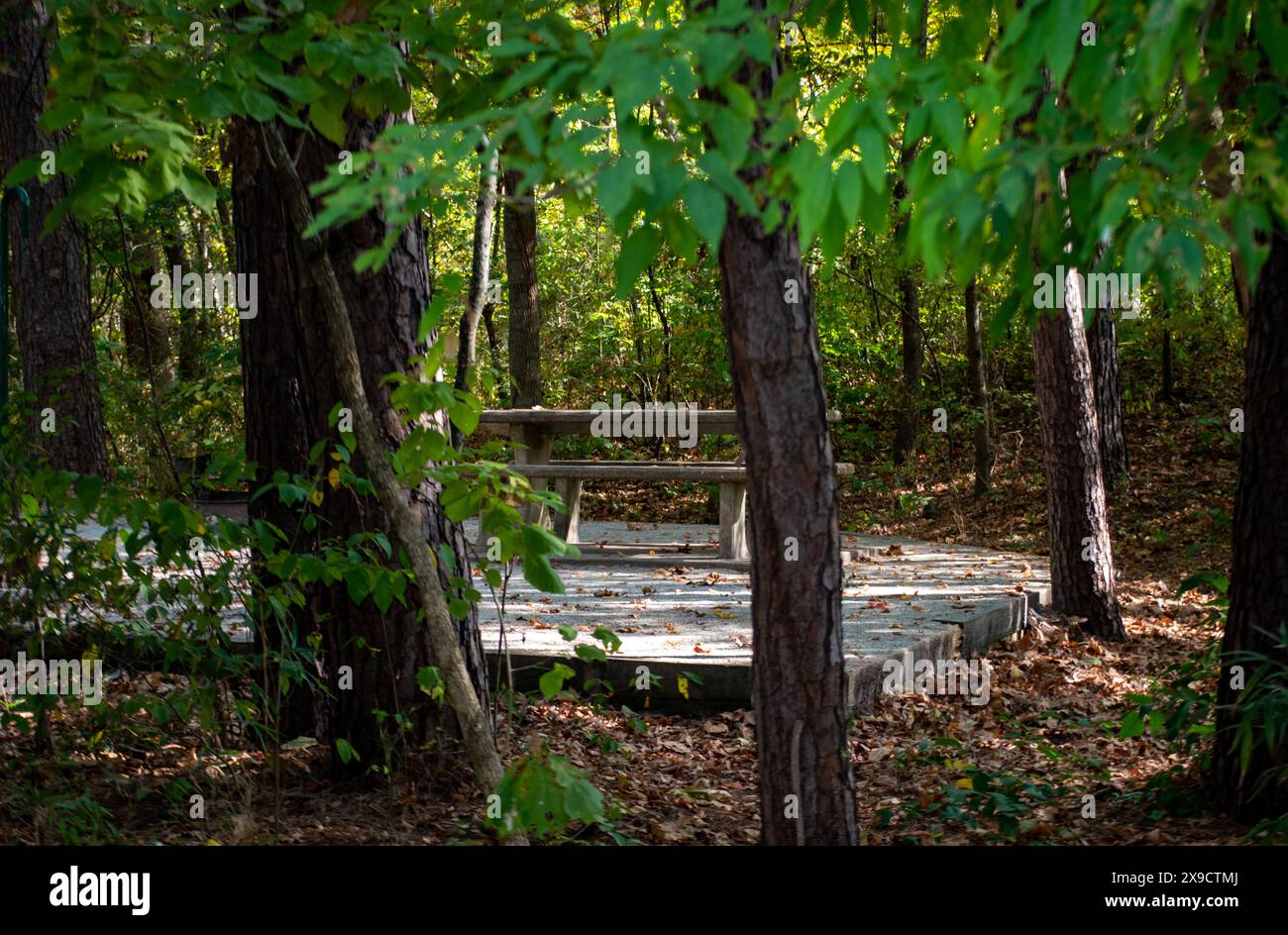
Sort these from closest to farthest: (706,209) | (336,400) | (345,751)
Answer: (706,209)
(345,751)
(336,400)

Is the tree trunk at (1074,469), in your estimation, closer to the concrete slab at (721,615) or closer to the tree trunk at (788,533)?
the concrete slab at (721,615)

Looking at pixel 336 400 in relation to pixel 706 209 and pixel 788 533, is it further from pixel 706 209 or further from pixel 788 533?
pixel 706 209

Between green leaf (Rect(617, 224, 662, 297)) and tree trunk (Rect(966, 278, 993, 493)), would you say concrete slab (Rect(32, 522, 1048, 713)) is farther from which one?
tree trunk (Rect(966, 278, 993, 493))

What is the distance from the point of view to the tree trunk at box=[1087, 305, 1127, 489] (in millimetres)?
12008

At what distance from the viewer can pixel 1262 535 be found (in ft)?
13.8

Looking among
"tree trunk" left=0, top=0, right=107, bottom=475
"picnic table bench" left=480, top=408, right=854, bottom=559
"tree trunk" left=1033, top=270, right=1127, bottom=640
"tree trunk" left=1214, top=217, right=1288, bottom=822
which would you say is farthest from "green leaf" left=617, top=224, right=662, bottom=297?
"tree trunk" left=0, top=0, right=107, bottom=475

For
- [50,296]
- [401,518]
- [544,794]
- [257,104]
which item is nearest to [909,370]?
[50,296]

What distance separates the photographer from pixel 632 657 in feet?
19.5

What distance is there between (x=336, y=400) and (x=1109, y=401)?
Answer: 9.85 meters

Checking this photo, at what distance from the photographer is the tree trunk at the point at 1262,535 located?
163 inches

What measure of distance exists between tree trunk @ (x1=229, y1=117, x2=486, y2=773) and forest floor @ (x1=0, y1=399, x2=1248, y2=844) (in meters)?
0.29
